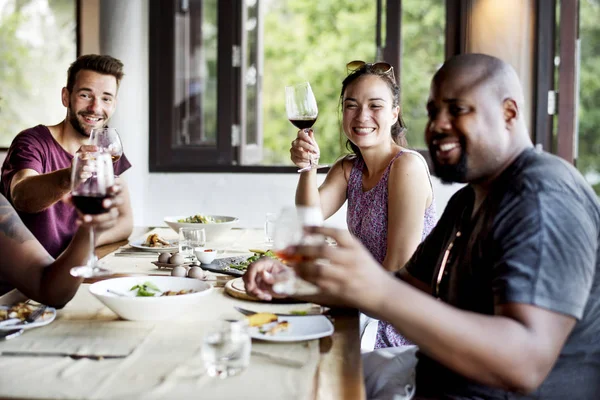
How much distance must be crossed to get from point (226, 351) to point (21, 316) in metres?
0.57

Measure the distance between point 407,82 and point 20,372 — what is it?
11.7 meters

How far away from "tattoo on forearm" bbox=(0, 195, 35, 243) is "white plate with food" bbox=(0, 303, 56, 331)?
199 mm

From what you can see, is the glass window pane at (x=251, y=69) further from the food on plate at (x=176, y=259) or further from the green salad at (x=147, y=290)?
the green salad at (x=147, y=290)

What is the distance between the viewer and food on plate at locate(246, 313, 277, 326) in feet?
4.97

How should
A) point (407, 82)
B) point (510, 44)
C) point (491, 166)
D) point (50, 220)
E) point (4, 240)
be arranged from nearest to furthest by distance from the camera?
1. point (491, 166)
2. point (4, 240)
3. point (50, 220)
4. point (510, 44)
5. point (407, 82)

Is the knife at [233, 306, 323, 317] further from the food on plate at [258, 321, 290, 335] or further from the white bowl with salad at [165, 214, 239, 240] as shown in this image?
the white bowl with salad at [165, 214, 239, 240]

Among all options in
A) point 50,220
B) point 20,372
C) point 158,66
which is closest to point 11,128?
point 158,66

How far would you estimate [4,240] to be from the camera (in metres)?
1.76

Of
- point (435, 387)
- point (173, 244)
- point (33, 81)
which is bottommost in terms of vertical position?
point (435, 387)

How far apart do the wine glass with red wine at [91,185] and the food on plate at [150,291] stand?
20 cm

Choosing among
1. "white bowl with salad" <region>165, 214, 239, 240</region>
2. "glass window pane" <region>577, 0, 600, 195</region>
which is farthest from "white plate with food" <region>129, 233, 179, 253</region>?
"glass window pane" <region>577, 0, 600, 195</region>

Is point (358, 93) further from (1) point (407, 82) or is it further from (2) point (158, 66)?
(1) point (407, 82)

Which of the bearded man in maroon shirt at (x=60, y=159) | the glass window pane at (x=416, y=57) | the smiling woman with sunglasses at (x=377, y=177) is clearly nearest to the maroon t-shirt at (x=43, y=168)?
the bearded man in maroon shirt at (x=60, y=159)

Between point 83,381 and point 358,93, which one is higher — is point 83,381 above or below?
below
